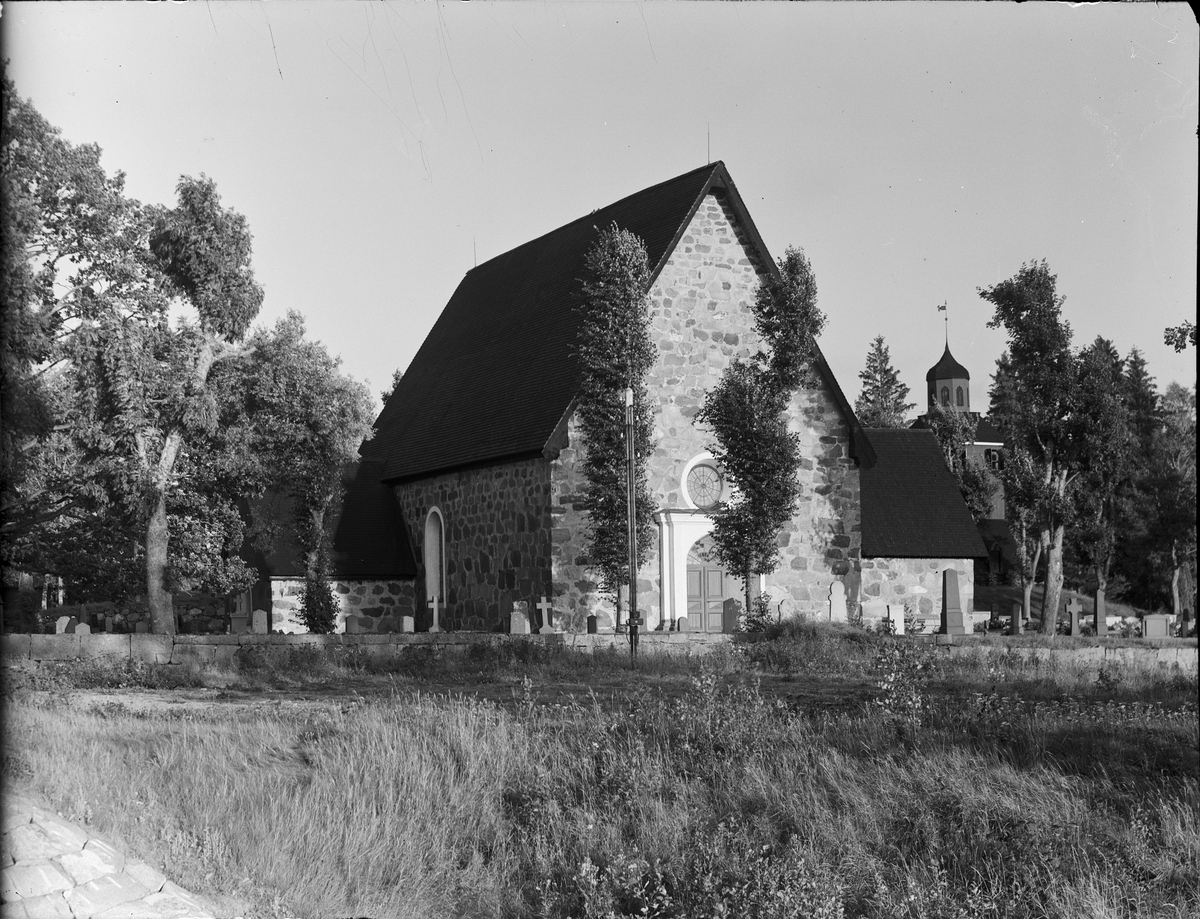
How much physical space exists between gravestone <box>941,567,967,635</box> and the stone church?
→ 0.24m

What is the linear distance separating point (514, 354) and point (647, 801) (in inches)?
777

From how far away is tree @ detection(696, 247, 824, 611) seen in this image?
2645 centimetres

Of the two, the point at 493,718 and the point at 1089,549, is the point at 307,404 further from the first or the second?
the point at 1089,549

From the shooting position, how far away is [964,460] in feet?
203

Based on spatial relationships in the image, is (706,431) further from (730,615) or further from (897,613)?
(897,613)

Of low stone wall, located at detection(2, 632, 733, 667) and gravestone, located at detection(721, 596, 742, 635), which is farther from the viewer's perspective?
gravestone, located at detection(721, 596, 742, 635)

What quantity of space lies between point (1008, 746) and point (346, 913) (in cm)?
610

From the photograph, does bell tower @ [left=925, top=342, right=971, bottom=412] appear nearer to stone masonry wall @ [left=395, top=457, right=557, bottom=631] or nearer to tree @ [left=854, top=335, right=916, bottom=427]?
tree @ [left=854, top=335, right=916, bottom=427]

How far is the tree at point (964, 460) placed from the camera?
56781mm

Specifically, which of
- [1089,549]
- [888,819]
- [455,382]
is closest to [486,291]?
[455,382]

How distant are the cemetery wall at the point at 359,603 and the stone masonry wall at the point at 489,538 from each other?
0.43 meters

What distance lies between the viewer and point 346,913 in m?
9.68

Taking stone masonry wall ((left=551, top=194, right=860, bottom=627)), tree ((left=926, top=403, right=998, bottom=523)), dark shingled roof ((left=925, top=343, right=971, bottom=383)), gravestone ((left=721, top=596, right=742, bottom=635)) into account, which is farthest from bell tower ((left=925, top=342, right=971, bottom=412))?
gravestone ((left=721, top=596, right=742, bottom=635))

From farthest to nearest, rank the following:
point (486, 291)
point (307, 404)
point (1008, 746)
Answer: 1. point (486, 291)
2. point (307, 404)
3. point (1008, 746)
